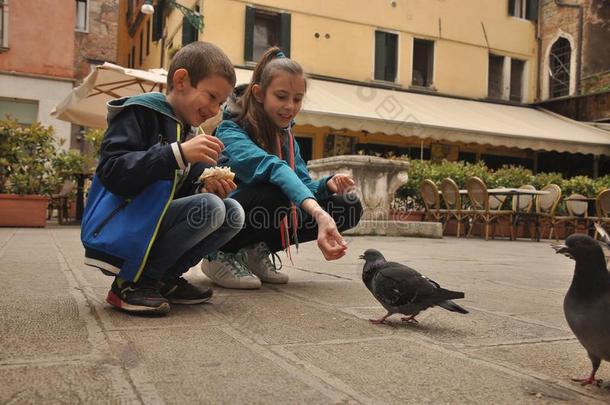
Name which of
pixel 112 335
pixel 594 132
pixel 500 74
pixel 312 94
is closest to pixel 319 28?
pixel 312 94

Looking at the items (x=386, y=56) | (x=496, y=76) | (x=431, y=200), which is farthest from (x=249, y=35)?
(x=496, y=76)

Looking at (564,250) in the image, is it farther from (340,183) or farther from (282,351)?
(340,183)

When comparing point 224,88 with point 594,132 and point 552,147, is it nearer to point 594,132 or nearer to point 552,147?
point 552,147

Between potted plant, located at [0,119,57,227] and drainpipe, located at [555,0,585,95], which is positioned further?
drainpipe, located at [555,0,585,95]

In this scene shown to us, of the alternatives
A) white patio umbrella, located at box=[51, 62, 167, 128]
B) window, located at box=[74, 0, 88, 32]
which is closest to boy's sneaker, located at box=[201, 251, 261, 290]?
white patio umbrella, located at box=[51, 62, 167, 128]

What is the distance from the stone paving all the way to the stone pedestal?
4.94 meters

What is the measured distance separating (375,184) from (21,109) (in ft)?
39.8

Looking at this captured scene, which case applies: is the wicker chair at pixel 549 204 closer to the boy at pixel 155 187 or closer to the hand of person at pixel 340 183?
the hand of person at pixel 340 183

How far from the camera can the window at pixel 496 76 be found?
19.2 m

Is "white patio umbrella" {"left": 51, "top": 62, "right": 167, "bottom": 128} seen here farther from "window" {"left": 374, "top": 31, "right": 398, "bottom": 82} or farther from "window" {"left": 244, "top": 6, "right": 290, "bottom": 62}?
"window" {"left": 374, "top": 31, "right": 398, "bottom": 82}

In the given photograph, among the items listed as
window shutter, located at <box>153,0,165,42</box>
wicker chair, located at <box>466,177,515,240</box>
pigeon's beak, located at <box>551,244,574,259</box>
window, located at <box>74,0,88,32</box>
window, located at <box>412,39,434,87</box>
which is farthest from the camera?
window, located at <box>74,0,88,32</box>

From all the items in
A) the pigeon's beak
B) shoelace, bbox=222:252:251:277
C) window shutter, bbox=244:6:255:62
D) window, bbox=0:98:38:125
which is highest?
window shutter, bbox=244:6:255:62

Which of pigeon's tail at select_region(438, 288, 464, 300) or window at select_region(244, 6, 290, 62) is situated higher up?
window at select_region(244, 6, 290, 62)

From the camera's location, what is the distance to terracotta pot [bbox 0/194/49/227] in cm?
786
